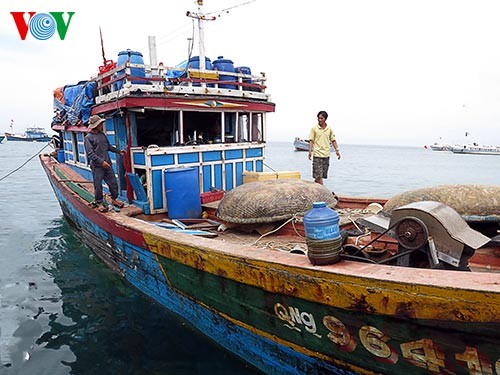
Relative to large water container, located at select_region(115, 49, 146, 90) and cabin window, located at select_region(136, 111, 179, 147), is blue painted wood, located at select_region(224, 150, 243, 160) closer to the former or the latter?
cabin window, located at select_region(136, 111, 179, 147)

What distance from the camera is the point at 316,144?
276 inches

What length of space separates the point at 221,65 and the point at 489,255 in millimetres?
5553

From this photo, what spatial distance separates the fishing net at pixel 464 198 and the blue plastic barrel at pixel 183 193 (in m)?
3.17

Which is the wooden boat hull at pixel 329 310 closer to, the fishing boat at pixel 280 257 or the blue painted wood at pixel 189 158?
the fishing boat at pixel 280 257

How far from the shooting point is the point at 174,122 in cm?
725

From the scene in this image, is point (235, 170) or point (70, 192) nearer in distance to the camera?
point (235, 170)

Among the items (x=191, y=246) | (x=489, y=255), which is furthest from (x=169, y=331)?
(x=489, y=255)

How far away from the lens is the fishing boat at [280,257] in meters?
2.42

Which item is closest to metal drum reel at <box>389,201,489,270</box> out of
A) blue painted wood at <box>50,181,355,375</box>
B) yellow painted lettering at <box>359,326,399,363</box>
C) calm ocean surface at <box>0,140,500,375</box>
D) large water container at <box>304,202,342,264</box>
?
large water container at <box>304,202,342,264</box>

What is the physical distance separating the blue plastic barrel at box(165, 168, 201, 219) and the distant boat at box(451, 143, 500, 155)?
8532cm

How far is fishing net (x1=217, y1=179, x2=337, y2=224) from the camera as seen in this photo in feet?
16.1

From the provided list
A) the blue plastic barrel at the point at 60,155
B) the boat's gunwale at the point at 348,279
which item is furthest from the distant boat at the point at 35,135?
the boat's gunwale at the point at 348,279

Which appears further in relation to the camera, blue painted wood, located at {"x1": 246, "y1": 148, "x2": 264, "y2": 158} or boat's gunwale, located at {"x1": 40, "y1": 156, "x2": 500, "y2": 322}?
blue painted wood, located at {"x1": 246, "y1": 148, "x2": 264, "y2": 158}

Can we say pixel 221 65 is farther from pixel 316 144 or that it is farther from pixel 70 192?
pixel 70 192
